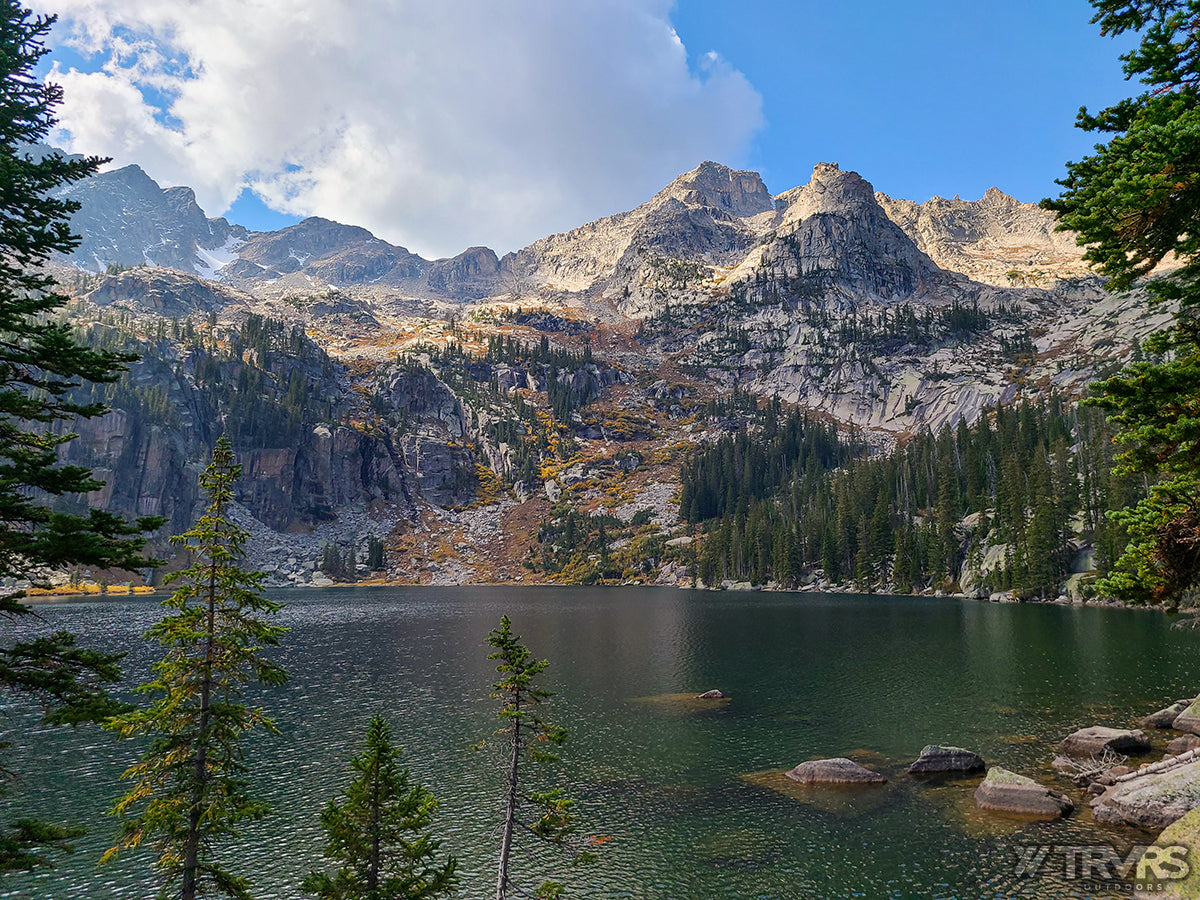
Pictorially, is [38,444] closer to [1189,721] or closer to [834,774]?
[834,774]

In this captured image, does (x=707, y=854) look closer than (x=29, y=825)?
No

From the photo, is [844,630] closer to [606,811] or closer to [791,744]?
[791,744]

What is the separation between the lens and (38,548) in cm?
1514

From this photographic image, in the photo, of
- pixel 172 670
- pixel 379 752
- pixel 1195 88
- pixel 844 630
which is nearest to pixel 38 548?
pixel 172 670

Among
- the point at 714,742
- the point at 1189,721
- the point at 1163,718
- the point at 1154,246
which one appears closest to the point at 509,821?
the point at 1154,246

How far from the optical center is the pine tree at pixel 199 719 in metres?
15.9

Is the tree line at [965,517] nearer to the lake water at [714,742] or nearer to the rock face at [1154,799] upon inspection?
the lake water at [714,742]

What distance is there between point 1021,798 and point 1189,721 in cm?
2052

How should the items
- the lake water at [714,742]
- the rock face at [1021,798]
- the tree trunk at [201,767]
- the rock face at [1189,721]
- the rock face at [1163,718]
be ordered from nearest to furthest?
the tree trunk at [201,767] → the lake water at [714,742] → the rock face at [1021,798] → the rock face at [1189,721] → the rock face at [1163,718]

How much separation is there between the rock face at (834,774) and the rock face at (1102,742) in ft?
45.2

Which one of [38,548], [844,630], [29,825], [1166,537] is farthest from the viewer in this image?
[844,630]

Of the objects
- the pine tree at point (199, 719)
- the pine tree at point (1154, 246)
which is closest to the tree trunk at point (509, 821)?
the pine tree at point (199, 719)

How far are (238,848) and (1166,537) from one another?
4066 cm

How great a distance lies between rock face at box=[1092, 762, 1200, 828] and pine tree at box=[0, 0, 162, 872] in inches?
1635
